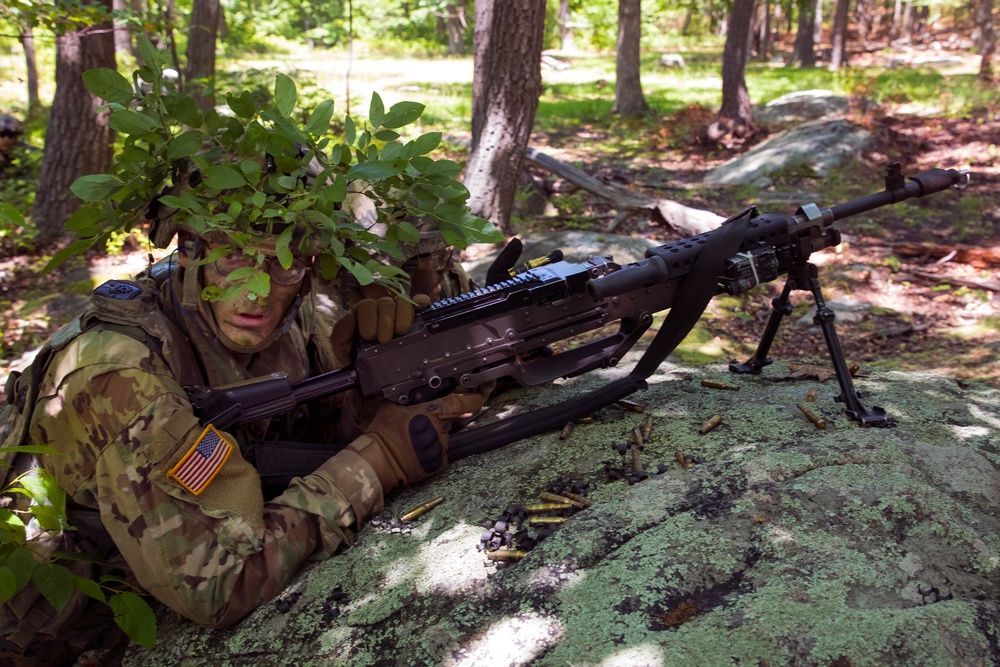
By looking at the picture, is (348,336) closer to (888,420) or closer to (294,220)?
(294,220)

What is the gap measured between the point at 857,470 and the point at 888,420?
651 mm

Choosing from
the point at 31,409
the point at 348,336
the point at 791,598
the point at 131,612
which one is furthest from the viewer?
the point at 348,336

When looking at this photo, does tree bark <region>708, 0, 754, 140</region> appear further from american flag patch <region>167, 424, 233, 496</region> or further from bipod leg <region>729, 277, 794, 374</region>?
american flag patch <region>167, 424, 233, 496</region>

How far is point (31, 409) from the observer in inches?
113

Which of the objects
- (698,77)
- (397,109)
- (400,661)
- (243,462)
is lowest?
(400,661)

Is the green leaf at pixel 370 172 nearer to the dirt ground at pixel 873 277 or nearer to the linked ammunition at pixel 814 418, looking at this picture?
the linked ammunition at pixel 814 418

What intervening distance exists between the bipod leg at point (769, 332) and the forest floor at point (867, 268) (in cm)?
168

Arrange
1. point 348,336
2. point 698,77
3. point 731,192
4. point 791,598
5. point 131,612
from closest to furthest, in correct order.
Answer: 1. point 791,598
2. point 131,612
3. point 348,336
4. point 731,192
5. point 698,77

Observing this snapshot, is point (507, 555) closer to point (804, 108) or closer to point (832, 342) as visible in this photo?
point (832, 342)

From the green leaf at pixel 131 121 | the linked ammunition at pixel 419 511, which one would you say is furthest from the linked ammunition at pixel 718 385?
the green leaf at pixel 131 121

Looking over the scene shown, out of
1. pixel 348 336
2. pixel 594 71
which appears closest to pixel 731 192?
pixel 348 336

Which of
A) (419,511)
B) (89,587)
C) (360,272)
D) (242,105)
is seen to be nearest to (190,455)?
(89,587)

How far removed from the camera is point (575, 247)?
809 cm

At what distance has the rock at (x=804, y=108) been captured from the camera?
16156 millimetres
